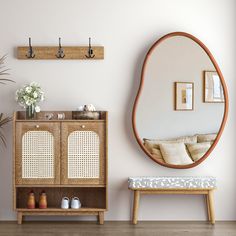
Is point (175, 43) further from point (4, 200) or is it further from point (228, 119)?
point (4, 200)

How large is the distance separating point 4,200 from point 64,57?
1.55 m

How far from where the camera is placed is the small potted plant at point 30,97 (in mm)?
5789

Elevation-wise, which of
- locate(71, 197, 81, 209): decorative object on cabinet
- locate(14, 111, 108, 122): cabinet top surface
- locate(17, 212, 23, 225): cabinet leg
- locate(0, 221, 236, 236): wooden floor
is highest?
locate(14, 111, 108, 122): cabinet top surface

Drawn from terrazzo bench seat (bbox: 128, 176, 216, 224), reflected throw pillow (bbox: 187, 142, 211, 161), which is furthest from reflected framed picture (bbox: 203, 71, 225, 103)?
terrazzo bench seat (bbox: 128, 176, 216, 224)

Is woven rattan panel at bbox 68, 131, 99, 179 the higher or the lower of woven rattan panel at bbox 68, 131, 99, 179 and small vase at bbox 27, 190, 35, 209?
the higher

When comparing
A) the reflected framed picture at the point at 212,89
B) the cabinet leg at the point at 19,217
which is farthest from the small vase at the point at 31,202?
the reflected framed picture at the point at 212,89

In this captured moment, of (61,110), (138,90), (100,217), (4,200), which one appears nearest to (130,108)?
(138,90)

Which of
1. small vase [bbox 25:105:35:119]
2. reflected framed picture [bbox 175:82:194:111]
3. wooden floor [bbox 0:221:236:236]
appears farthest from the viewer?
reflected framed picture [bbox 175:82:194:111]

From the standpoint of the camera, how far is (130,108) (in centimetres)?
605

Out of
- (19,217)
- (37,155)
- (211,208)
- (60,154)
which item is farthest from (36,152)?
(211,208)

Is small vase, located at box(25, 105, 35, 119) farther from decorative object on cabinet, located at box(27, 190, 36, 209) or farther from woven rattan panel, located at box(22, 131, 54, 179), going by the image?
decorative object on cabinet, located at box(27, 190, 36, 209)

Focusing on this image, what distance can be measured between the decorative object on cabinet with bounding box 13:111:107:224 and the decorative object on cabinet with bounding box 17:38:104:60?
0.64 m

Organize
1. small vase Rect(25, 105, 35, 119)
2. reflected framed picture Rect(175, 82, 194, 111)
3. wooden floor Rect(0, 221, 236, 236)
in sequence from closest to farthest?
1. wooden floor Rect(0, 221, 236, 236)
2. small vase Rect(25, 105, 35, 119)
3. reflected framed picture Rect(175, 82, 194, 111)

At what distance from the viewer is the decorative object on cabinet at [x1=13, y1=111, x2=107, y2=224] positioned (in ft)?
18.9
